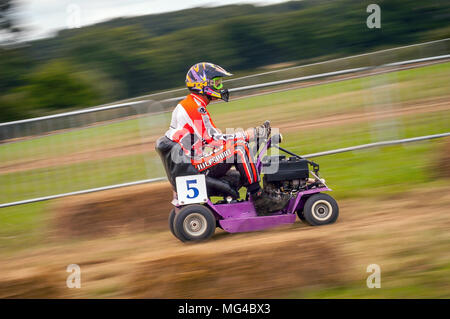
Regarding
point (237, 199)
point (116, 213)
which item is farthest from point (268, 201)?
point (116, 213)

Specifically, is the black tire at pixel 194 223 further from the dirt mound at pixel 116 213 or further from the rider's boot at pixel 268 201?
the dirt mound at pixel 116 213

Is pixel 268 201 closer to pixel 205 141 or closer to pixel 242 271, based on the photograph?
pixel 205 141

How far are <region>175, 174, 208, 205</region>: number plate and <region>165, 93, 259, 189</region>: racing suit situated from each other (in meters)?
0.16

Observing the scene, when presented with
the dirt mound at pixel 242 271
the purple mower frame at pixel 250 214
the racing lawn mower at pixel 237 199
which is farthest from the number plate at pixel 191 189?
the dirt mound at pixel 242 271

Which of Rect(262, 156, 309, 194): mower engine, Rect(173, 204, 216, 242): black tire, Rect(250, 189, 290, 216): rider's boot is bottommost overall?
Rect(173, 204, 216, 242): black tire

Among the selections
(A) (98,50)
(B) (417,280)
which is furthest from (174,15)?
(B) (417,280)

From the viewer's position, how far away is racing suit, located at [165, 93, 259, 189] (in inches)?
294

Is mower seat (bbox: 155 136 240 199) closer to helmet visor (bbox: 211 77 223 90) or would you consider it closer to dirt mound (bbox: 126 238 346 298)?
helmet visor (bbox: 211 77 223 90)

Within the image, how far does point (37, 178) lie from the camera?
10.4 m

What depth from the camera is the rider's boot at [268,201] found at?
7.68 m

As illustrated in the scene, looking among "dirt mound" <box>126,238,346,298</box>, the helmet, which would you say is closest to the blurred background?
"dirt mound" <box>126,238,346,298</box>

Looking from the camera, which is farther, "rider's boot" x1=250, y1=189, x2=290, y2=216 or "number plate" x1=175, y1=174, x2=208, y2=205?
"rider's boot" x1=250, y1=189, x2=290, y2=216

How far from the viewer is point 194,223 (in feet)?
24.9

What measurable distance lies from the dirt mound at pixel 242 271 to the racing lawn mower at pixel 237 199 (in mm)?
940
